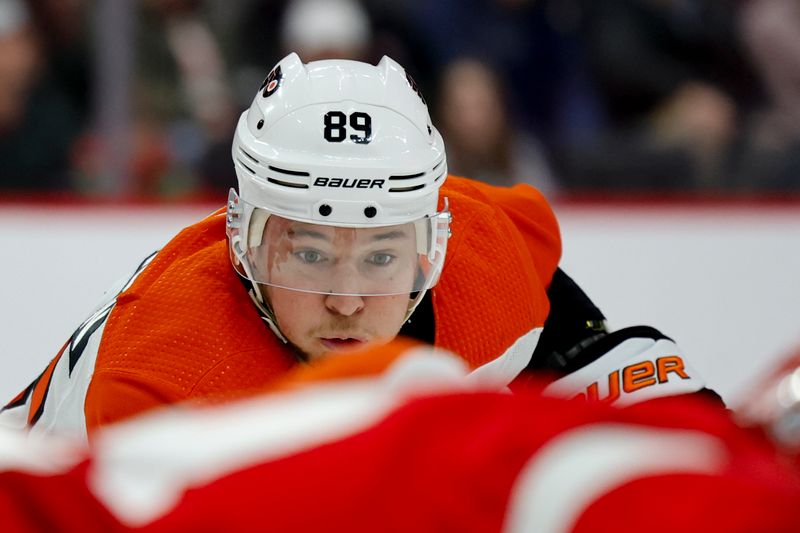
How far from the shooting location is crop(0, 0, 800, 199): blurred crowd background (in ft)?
10.3

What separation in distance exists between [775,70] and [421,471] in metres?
2.94

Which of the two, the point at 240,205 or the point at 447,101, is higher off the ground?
the point at 240,205

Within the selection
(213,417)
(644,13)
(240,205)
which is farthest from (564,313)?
(644,13)

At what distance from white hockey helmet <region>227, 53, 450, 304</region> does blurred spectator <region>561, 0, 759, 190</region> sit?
167 centimetres

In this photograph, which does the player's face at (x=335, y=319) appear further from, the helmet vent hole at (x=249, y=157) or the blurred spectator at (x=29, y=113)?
the blurred spectator at (x=29, y=113)

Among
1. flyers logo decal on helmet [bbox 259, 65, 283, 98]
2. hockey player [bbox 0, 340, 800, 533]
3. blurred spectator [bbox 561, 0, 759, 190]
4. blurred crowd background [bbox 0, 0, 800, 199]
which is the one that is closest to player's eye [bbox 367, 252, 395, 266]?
flyers logo decal on helmet [bbox 259, 65, 283, 98]

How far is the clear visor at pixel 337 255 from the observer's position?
157 centimetres

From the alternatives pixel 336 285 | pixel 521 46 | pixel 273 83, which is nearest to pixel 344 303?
pixel 336 285

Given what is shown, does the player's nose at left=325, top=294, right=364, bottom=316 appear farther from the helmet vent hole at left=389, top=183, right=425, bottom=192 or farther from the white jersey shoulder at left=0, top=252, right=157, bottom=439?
the white jersey shoulder at left=0, top=252, right=157, bottom=439

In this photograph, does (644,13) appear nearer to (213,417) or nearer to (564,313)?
(564,313)

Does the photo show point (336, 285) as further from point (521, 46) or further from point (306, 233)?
point (521, 46)

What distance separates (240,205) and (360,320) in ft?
0.74

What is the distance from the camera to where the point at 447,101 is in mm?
3322

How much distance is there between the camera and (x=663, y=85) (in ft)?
11.2
